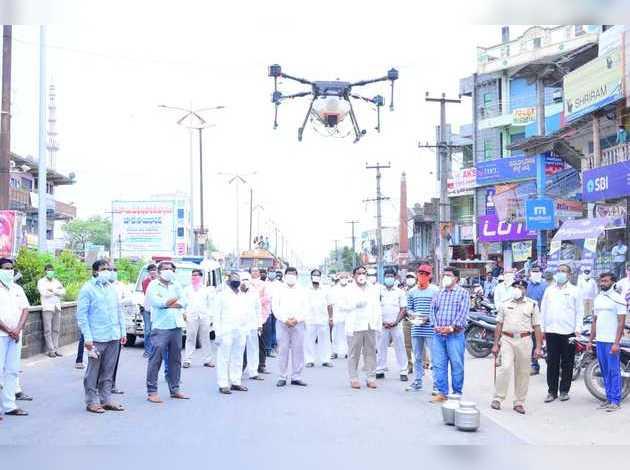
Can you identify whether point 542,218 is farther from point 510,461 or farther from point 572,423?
point 510,461

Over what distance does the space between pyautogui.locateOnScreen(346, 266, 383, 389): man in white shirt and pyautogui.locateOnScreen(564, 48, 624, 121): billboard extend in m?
12.9

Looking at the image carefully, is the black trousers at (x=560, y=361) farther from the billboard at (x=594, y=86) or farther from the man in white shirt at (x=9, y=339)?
the billboard at (x=594, y=86)

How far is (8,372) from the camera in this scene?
30.9 feet

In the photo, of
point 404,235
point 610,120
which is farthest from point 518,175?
point 404,235

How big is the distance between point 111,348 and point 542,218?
70.5ft

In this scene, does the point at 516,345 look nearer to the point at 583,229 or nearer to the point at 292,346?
the point at 292,346

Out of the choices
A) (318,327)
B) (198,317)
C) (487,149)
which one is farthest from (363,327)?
(487,149)

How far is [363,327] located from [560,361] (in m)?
2.98

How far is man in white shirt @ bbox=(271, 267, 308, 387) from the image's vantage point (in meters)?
12.5

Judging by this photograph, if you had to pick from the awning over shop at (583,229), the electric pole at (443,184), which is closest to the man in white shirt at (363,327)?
the awning over shop at (583,229)

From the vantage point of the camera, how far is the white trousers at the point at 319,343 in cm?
1585

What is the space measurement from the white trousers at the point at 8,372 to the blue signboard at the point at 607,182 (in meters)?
16.9

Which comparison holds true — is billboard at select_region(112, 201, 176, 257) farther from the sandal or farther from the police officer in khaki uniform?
the police officer in khaki uniform

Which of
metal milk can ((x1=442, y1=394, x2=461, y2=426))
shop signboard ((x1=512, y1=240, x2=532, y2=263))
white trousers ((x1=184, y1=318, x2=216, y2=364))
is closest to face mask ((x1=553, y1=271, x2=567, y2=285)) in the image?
metal milk can ((x1=442, y1=394, x2=461, y2=426))
